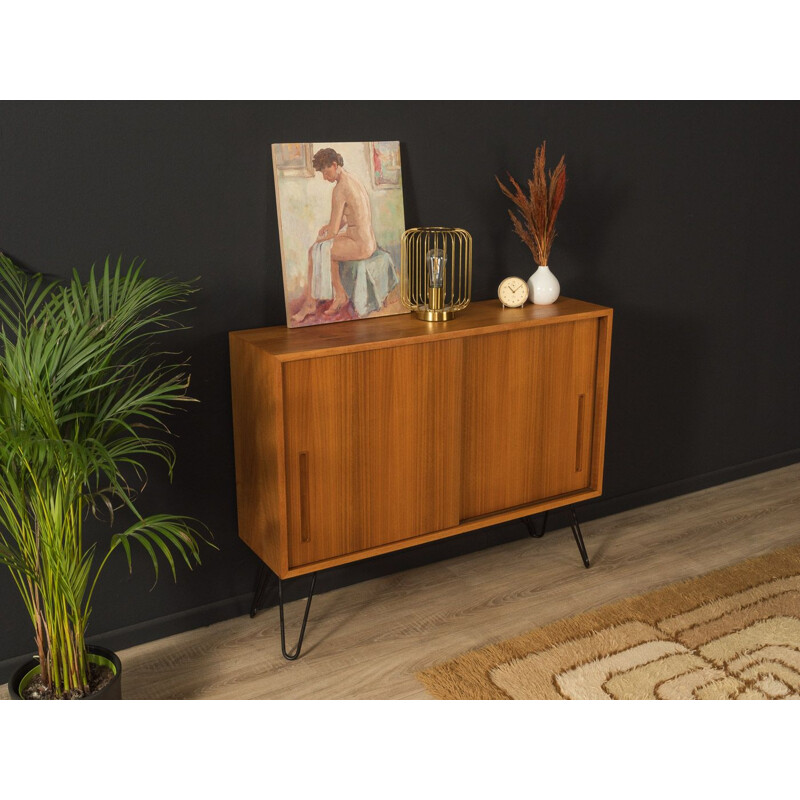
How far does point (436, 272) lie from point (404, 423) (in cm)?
51

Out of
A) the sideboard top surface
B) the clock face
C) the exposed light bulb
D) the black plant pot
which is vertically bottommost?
the black plant pot

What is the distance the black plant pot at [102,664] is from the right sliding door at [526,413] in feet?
4.04

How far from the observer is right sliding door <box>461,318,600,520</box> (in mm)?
3078

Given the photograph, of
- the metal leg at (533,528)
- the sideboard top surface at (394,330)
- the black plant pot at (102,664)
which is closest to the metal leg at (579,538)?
the metal leg at (533,528)

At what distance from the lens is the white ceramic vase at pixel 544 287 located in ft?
10.9

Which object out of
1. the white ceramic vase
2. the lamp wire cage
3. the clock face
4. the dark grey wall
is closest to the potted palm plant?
the dark grey wall

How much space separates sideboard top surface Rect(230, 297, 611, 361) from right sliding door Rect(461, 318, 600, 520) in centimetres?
4

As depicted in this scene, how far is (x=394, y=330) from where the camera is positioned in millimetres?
2945

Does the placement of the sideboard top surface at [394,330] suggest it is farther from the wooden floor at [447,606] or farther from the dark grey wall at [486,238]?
the wooden floor at [447,606]

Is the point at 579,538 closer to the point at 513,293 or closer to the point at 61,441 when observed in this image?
the point at 513,293

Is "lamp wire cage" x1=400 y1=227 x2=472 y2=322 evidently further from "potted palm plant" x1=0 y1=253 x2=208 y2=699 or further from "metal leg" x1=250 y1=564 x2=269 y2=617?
"metal leg" x1=250 y1=564 x2=269 y2=617

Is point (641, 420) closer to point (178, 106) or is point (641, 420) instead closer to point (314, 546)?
point (314, 546)

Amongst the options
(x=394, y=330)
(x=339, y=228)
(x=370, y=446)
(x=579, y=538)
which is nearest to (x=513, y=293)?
(x=394, y=330)

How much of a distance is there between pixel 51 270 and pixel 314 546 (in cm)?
110
